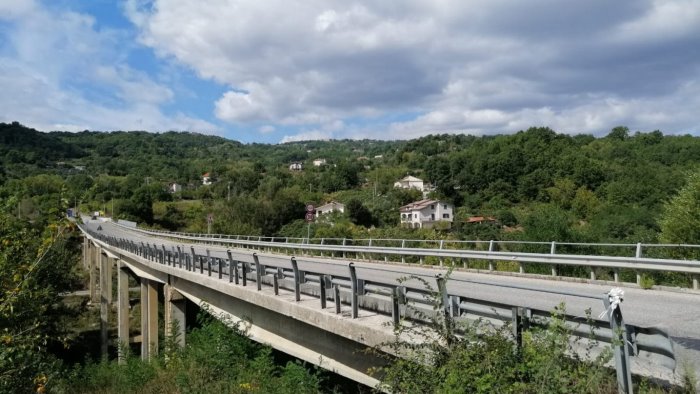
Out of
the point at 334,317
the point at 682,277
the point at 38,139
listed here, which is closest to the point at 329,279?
the point at 334,317

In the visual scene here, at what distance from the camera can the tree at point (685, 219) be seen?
2478cm

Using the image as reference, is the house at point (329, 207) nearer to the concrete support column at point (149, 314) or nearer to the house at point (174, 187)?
the house at point (174, 187)

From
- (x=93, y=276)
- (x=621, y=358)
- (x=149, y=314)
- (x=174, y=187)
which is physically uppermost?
(x=174, y=187)

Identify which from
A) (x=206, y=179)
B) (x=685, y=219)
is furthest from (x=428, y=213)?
(x=206, y=179)

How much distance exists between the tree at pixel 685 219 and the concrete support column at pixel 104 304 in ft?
112

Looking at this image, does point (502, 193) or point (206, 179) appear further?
point (206, 179)

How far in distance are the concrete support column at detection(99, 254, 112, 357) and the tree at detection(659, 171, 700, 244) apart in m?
34.2

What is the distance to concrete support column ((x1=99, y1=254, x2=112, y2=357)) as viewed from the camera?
36.7 m

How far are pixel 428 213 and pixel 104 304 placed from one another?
2799 inches

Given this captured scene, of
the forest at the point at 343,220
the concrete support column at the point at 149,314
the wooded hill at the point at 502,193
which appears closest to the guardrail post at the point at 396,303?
the forest at the point at 343,220

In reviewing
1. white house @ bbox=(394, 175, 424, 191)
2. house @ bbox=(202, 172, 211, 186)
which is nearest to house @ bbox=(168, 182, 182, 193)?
house @ bbox=(202, 172, 211, 186)

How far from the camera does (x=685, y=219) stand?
2519 cm

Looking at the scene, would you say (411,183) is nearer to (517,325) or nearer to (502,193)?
(502,193)

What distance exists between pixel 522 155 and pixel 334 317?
11240cm
